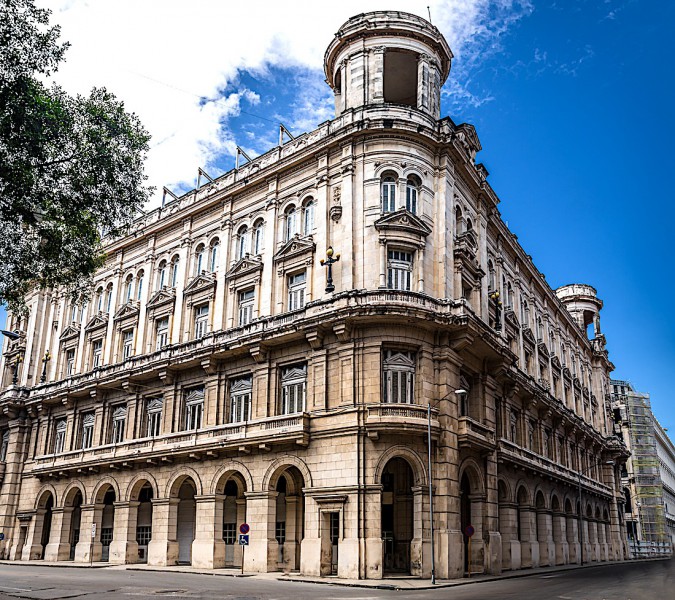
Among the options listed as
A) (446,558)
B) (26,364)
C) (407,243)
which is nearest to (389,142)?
(407,243)

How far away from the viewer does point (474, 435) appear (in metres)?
35.7

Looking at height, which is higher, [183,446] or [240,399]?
[240,399]

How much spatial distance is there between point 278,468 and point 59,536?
21179 millimetres

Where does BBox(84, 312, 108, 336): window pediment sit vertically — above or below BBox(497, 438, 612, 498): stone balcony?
above

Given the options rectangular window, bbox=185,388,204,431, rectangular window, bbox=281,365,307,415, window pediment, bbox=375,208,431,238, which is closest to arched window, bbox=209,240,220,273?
rectangular window, bbox=185,388,204,431

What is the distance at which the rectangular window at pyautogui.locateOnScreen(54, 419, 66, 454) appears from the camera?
1996 inches

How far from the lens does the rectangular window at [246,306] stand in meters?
41.8

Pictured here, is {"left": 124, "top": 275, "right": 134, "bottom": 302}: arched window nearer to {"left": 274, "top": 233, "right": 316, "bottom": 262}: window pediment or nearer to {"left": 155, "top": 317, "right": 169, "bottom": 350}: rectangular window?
{"left": 155, "top": 317, "right": 169, "bottom": 350}: rectangular window

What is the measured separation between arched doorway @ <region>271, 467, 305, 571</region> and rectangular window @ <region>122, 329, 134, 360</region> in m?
17.3

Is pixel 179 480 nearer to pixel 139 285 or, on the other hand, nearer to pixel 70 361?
pixel 139 285

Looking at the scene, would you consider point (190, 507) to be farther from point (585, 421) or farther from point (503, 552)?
point (585, 421)

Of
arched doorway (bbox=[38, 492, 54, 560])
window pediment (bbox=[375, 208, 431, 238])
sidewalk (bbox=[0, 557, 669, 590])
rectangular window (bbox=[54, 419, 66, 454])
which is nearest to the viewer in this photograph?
sidewalk (bbox=[0, 557, 669, 590])

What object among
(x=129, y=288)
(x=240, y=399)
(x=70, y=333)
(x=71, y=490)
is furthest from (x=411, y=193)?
(x=70, y=333)

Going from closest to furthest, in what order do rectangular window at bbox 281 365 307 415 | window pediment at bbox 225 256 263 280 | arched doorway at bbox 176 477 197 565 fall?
rectangular window at bbox 281 365 307 415, arched doorway at bbox 176 477 197 565, window pediment at bbox 225 256 263 280
